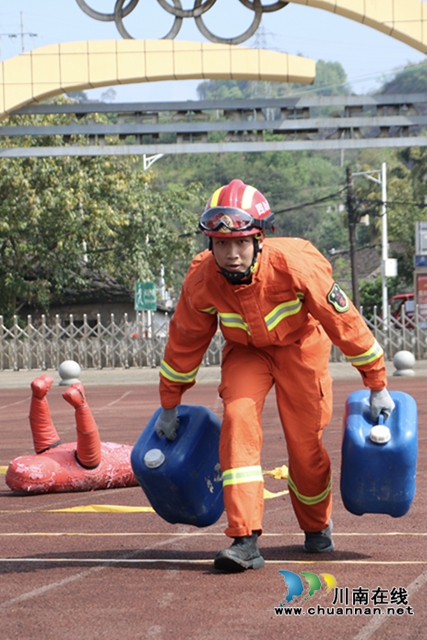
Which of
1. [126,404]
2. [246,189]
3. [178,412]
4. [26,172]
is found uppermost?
[26,172]

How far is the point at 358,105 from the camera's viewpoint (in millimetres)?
22766

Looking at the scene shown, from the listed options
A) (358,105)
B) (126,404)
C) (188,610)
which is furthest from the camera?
(358,105)

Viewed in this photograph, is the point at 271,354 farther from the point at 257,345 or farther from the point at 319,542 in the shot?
the point at 319,542

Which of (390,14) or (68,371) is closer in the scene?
(390,14)

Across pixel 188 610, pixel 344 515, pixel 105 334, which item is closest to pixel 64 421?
pixel 344 515

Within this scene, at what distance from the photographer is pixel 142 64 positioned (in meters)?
20.5

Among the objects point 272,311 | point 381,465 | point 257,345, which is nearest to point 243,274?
point 272,311

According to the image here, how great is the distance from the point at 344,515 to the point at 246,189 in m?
2.68

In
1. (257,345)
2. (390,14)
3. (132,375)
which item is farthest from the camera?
(132,375)

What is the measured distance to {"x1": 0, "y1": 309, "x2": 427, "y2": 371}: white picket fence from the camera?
90.7 feet

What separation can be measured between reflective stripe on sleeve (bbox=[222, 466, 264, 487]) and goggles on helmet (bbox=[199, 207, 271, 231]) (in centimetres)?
116

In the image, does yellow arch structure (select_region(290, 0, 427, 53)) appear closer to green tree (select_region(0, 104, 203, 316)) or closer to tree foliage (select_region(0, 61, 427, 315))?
tree foliage (select_region(0, 61, 427, 315))

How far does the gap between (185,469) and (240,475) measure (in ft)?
1.48

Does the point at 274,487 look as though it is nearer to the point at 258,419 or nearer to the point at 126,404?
the point at 258,419
